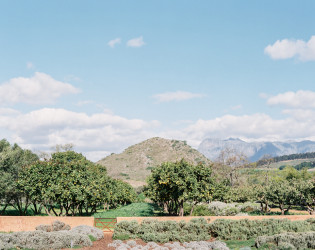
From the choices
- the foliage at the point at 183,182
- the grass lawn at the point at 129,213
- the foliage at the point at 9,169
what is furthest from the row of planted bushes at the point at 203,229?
the foliage at the point at 9,169

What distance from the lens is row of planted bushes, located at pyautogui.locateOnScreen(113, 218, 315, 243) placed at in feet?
85.0

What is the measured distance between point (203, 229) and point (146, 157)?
132148mm

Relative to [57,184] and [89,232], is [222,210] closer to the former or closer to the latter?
[89,232]

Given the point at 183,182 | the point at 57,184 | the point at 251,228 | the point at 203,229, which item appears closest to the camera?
the point at 251,228

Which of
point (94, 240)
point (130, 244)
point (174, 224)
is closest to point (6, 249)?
point (94, 240)

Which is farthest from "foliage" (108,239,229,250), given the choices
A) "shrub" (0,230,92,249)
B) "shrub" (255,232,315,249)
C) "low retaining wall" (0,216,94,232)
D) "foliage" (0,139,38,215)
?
"foliage" (0,139,38,215)

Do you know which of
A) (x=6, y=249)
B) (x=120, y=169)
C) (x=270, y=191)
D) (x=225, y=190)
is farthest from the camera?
(x=120, y=169)

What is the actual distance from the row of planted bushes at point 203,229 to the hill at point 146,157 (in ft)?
354

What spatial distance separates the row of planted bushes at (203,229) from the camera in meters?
25.9

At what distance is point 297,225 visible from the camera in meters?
25.9

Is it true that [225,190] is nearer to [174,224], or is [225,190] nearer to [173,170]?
[173,170]

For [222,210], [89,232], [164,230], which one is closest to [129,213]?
[222,210]

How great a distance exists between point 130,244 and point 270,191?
2599cm

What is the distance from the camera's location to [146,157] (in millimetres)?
159250
